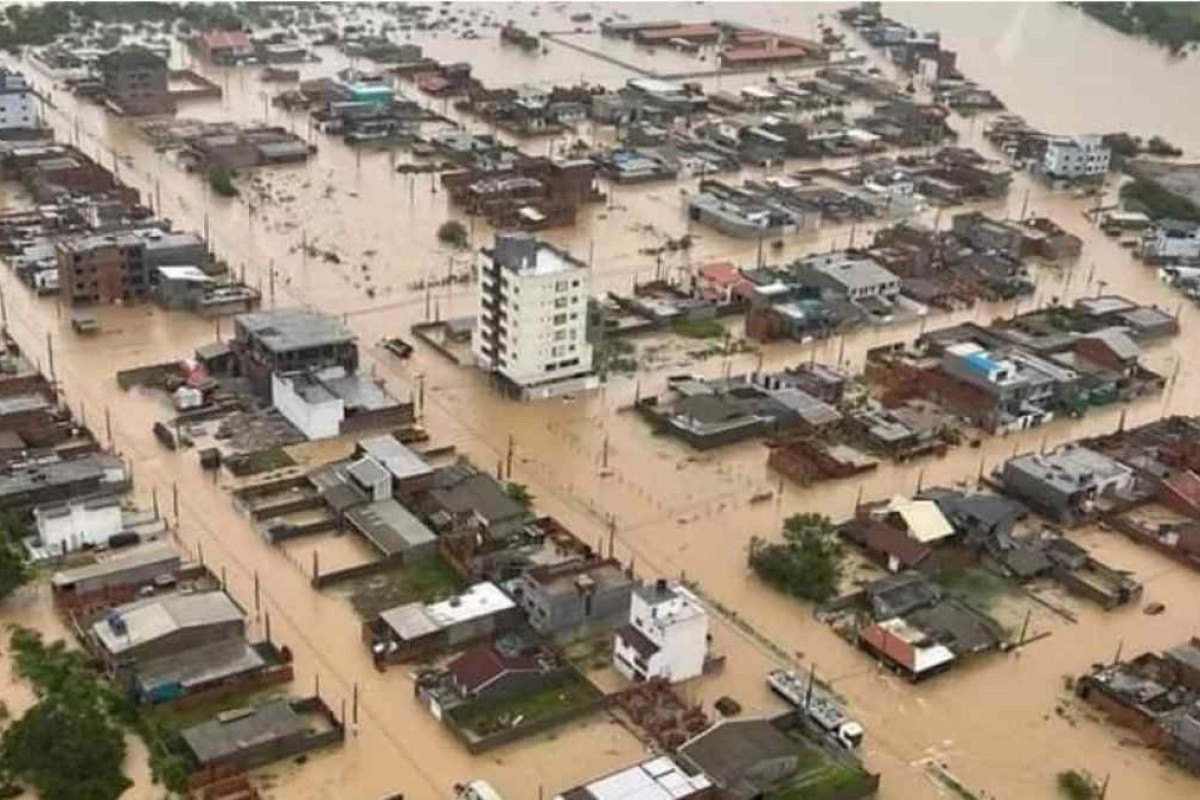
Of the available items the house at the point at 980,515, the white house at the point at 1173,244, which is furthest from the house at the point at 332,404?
the white house at the point at 1173,244

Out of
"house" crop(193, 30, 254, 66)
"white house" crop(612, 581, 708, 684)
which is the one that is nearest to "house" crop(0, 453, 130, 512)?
"white house" crop(612, 581, 708, 684)

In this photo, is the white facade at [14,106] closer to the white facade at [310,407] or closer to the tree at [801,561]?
the white facade at [310,407]

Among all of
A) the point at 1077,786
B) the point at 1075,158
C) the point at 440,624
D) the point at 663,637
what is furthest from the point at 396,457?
the point at 1075,158

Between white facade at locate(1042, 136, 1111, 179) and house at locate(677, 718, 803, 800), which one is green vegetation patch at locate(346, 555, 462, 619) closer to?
house at locate(677, 718, 803, 800)

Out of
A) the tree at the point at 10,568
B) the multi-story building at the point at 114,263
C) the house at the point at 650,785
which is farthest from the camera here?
the multi-story building at the point at 114,263

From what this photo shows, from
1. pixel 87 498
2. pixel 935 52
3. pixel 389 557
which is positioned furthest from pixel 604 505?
pixel 935 52

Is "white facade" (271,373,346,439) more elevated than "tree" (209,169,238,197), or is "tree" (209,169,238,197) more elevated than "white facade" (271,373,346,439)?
"white facade" (271,373,346,439)

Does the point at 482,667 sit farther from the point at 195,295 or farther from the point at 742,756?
the point at 195,295
